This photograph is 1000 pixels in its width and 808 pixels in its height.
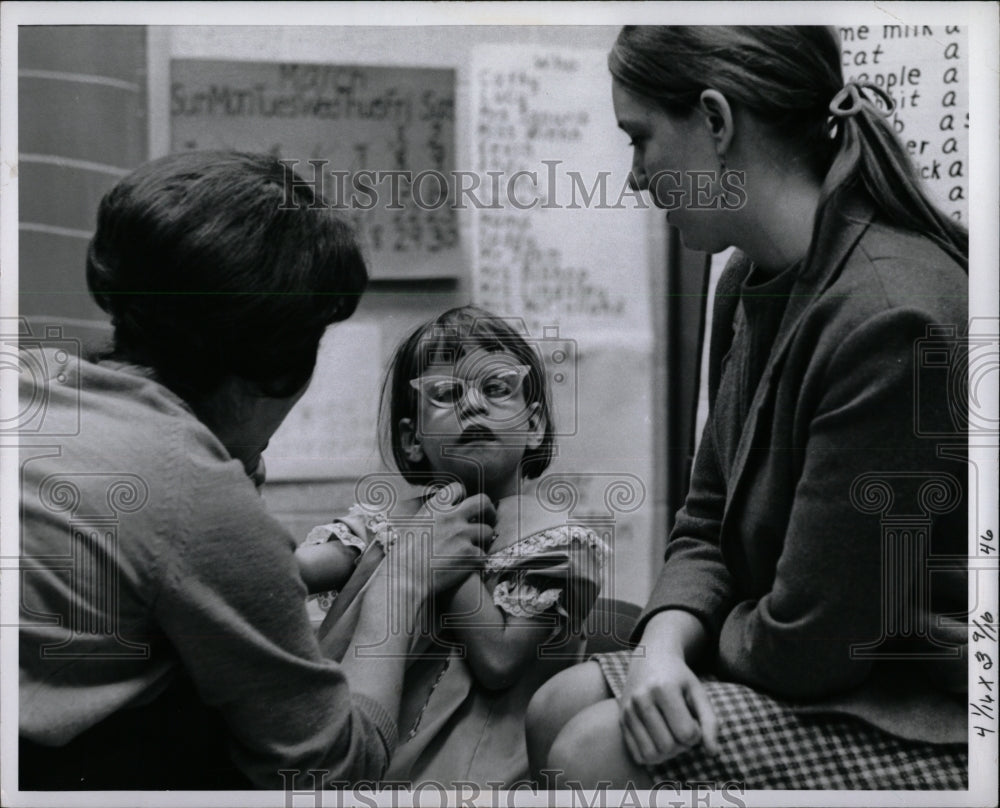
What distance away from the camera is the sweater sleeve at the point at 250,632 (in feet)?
4.37

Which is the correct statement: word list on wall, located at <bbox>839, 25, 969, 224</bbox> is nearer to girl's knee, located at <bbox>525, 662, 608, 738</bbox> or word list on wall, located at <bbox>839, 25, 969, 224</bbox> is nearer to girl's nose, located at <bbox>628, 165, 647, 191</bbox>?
girl's nose, located at <bbox>628, 165, 647, 191</bbox>

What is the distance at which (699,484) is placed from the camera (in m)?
1.49

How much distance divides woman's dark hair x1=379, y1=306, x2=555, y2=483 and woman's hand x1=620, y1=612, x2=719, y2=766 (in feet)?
0.91

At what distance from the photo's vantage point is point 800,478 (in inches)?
54.3

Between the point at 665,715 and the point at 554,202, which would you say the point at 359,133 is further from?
the point at 665,715

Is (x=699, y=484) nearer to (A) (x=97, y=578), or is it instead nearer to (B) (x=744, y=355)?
(B) (x=744, y=355)

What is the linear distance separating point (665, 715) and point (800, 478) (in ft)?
1.05

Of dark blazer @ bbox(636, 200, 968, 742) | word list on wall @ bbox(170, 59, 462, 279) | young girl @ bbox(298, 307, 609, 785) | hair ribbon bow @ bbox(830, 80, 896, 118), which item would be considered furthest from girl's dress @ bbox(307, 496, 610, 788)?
hair ribbon bow @ bbox(830, 80, 896, 118)

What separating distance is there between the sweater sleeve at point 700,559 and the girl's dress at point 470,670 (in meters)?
0.09

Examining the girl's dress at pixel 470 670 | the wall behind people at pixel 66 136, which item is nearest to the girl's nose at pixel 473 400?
the girl's dress at pixel 470 670

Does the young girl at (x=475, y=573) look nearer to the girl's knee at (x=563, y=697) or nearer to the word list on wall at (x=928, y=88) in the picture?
the girl's knee at (x=563, y=697)

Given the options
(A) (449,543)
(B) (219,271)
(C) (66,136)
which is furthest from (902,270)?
(C) (66,136)

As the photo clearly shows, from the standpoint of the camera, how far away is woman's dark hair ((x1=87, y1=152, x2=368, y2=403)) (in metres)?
1.41

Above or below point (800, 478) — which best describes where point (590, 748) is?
below
